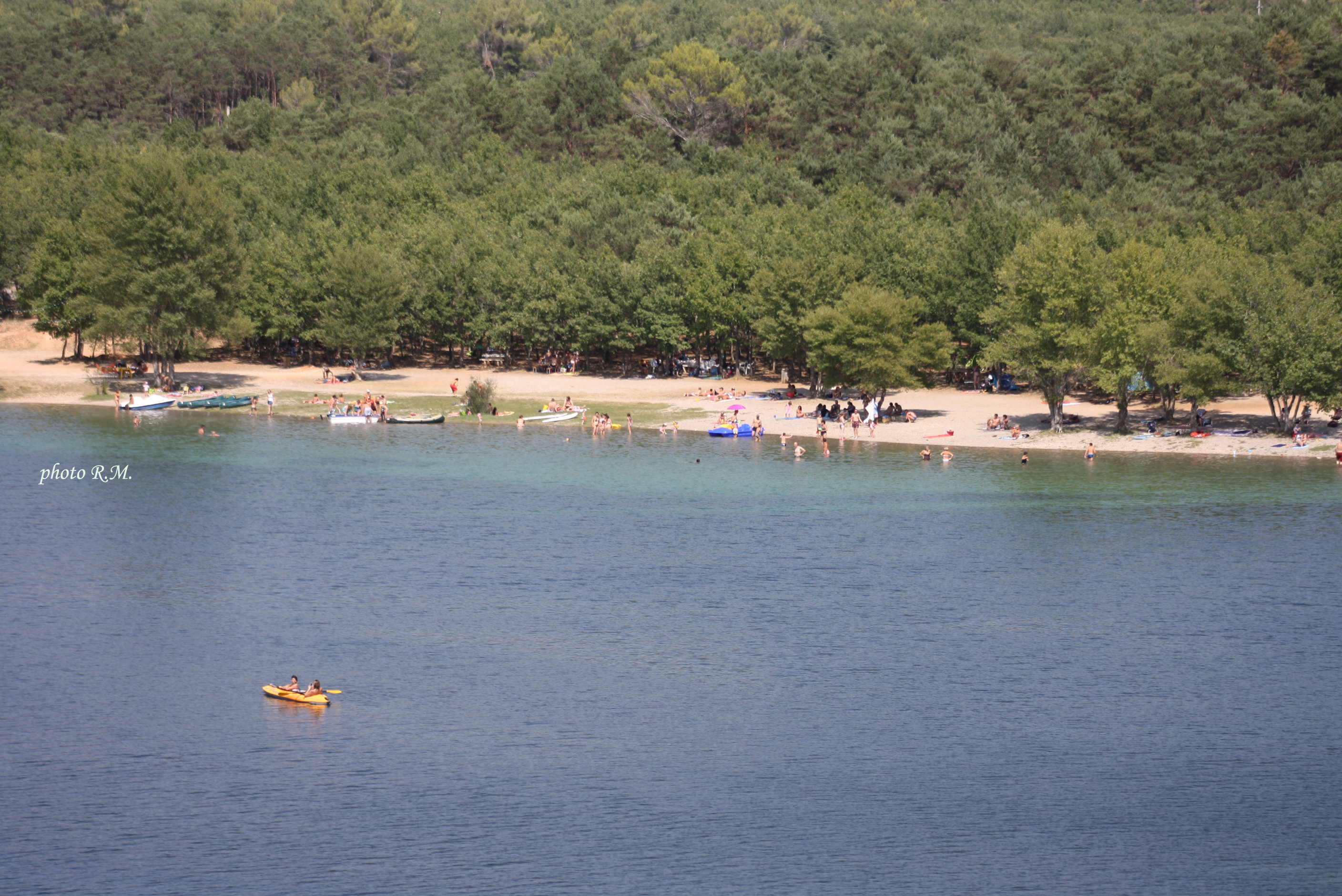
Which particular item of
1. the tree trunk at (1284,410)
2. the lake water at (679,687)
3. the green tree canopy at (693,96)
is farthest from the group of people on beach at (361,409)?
the green tree canopy at (693,96)

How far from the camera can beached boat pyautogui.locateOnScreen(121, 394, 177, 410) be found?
348 feet

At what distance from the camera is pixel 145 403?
106 metres

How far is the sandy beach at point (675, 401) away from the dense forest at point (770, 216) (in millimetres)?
3263

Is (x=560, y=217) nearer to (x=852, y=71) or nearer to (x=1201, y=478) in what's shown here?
(x=852, y=71)

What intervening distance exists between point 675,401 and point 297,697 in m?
67.4

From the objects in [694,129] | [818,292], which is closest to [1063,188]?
[818,292]

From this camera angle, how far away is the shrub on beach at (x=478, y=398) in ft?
338

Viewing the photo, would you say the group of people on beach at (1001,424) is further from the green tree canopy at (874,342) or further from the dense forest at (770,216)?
the green tree canopy at (874,342)

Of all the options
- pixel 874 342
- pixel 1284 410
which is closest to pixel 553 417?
pixel 874 342

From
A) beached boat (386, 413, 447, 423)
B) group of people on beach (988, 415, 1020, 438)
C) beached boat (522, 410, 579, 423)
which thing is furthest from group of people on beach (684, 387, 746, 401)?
→ group of people on beach (988, 415, 1020, 438)

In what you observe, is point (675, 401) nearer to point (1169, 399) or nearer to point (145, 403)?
point (1169, 399)

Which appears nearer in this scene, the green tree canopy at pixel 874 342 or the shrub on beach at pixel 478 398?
the green tree canopy at pixel 874 342

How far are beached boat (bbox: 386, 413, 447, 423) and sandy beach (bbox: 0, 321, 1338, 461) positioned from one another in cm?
106

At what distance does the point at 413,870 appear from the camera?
33.6 metres
